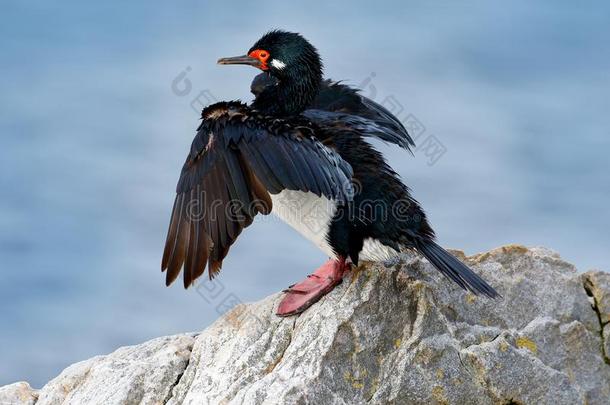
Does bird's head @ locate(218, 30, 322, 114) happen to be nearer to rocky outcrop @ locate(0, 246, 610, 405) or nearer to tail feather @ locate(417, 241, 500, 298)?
rocky outcrop @ locate(0, 246, 610, 405)

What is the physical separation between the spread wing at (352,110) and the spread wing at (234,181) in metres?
0.90

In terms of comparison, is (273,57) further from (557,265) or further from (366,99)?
(557,265)

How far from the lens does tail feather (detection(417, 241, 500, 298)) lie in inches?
215

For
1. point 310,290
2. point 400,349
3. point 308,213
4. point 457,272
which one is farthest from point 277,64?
point 400,349

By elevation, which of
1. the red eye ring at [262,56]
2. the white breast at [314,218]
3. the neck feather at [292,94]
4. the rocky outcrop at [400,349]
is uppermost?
the red eye ring at [262,56]

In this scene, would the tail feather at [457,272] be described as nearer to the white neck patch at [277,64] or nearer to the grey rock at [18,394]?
the white neck patch at [277,64]

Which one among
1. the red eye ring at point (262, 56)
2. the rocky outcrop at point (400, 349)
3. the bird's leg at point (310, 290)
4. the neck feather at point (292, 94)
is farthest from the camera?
the red eye ring at point (262, 56)

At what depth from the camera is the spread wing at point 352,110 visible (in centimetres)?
655

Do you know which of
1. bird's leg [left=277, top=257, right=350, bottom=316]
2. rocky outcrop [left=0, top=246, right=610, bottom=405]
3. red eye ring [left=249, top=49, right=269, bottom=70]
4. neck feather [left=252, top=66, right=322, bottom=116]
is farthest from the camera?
red eye ring [left=249, top=49, right=269, bottom=70]

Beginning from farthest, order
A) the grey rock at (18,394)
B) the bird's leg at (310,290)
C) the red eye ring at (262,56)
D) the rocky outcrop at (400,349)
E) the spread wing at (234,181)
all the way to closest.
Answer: the red eye ring at (262,56), the grey rock at (18,394), the bird's leg at (310,290), the spread wing at (234,181), the rocky outcrop at (400,349)

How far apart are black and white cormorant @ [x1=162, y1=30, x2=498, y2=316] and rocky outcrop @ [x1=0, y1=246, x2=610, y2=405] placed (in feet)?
0.75

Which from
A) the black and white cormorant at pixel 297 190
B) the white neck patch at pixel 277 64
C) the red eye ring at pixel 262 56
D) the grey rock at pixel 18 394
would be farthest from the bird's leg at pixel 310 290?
the grey rock at pixel 18 394

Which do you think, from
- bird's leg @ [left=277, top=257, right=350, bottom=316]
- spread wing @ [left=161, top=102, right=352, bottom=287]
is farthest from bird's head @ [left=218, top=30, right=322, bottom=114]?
bird's leg @ [left=277, top=257, right=350, bottom=316]

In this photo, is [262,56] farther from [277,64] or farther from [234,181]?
[234,181]
